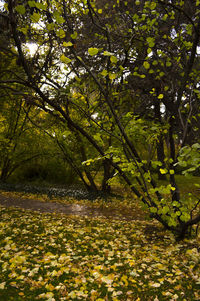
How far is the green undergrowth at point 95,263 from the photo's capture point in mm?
3441

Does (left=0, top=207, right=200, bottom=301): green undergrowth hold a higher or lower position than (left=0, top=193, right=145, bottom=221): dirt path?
higher

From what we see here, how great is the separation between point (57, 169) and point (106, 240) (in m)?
11.1

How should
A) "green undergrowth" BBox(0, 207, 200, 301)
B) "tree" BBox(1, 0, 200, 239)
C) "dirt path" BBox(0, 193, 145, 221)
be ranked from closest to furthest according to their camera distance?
"green undergrowth" BBox(0, 207, 200, 301)
"tree" BBox(1, 0, 200, 239)
"dirt path" BBox(0, 193, 145, 221)

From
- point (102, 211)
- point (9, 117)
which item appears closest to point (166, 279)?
point (102, 211)

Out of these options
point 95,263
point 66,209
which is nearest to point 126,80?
point 95,263

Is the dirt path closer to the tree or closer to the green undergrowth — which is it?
the green undergrowth

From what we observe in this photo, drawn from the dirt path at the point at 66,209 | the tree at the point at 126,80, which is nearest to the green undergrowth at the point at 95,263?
the tree at the point at 126,80

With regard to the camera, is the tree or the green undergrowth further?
the tree

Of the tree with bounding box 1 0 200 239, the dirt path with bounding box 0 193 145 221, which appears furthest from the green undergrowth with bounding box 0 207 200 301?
the dirt path with bounding box 0 193 145 221

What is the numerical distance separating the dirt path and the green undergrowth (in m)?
1.84

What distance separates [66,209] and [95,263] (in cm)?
520

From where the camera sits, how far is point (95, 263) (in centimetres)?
436

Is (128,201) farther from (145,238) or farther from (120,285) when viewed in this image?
(120,285)

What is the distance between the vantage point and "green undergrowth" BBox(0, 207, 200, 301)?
3.44 m
